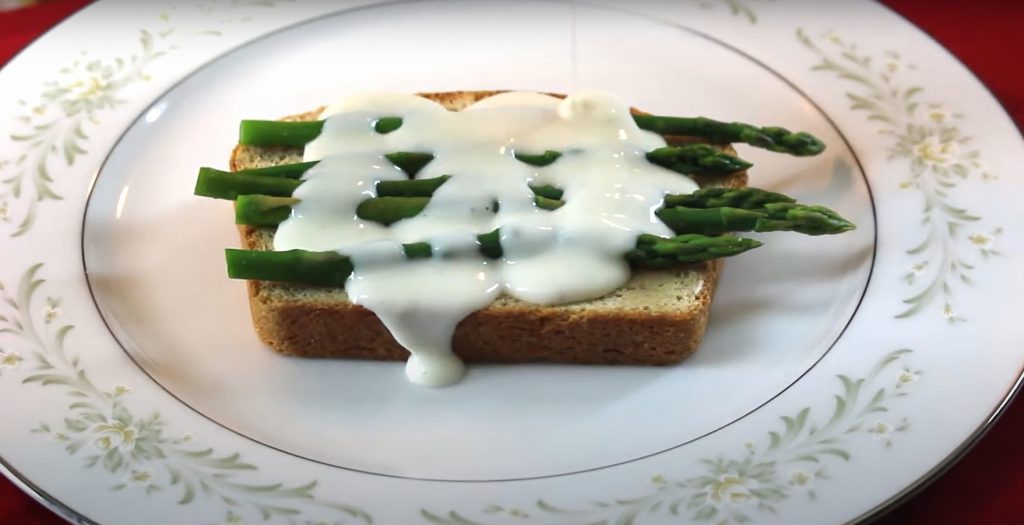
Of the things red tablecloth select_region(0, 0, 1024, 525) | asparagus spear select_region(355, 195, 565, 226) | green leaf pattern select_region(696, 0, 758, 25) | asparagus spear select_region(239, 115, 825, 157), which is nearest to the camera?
red tablecloth select_region(0, 0, 1024, 525)

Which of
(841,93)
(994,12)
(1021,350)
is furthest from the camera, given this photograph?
(994,12)

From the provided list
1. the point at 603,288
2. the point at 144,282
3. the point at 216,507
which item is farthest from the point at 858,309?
the point at 144,282

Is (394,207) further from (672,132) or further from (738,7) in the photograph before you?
(738,7)

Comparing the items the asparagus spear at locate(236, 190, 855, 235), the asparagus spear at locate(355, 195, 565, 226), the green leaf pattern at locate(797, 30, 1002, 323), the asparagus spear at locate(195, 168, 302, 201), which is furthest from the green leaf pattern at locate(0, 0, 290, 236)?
the green leaf pattern at locate(797, 30, 1002, 323)

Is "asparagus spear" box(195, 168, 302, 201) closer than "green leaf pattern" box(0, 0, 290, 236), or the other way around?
"asparagus spear" box(195, 168, 302, 201)

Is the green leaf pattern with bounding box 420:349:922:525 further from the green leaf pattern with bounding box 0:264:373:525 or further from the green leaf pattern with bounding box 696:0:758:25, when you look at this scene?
the green leaf pattern with bounding box 696:0:758:25

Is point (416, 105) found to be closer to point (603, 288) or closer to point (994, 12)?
point (603, 288)
